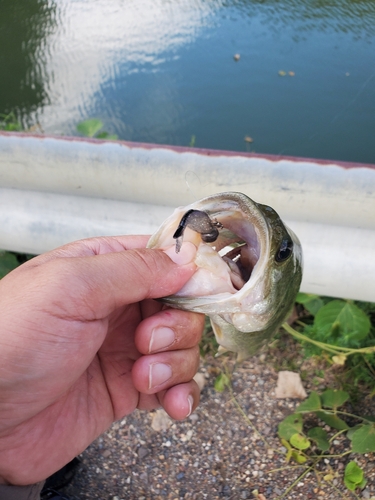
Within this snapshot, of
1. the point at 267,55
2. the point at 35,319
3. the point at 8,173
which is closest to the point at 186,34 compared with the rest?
the point at 267,55

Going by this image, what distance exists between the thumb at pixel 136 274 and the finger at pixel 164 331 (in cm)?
21

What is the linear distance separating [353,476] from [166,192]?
171 cm

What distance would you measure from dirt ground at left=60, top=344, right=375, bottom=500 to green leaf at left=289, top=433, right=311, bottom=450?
0.12m

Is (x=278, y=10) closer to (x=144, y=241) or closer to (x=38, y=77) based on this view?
(x=38, y=77)

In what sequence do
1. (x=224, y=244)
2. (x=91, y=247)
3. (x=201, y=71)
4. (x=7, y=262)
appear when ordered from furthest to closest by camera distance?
(x=201, y=71) → (x=7, y=262) → (x=91, y=247) → (x=224, y=244)

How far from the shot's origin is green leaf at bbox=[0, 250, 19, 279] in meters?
2.80

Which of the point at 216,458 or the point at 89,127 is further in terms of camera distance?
the point at 89,127

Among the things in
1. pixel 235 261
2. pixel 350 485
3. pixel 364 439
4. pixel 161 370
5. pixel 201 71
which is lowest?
pixel 350 485

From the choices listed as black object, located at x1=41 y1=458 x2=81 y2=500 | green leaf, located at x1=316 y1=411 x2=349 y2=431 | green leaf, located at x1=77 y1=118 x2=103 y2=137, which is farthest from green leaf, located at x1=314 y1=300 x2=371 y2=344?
green leaf, located at x1=77 y1=118 x2=103 y2=137

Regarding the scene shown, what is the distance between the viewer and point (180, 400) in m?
1.92

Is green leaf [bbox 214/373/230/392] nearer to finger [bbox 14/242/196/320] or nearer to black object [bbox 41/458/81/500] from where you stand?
black object [bbox 41/458/81/500]

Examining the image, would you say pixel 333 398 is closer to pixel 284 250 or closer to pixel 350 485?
pixel 350 485

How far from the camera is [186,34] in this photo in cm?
490

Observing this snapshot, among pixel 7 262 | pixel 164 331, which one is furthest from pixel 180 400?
pixel 7 262
